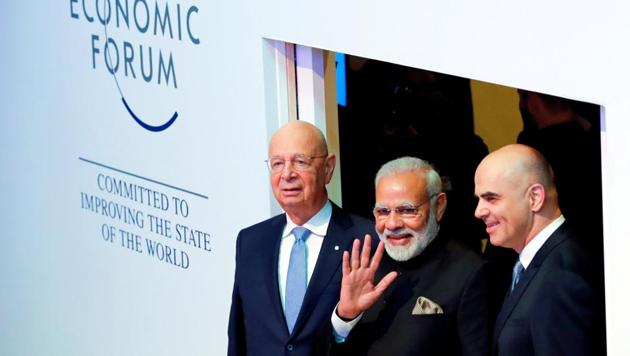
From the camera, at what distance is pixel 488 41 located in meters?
4.22

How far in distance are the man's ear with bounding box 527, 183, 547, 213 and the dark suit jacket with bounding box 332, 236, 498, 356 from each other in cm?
31

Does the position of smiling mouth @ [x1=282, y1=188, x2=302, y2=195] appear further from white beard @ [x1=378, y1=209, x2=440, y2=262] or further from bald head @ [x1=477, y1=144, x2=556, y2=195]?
bald head @ [x1=477, y1=144, x2=556, y2=195]

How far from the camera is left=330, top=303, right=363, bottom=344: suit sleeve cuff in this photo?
4488 mm

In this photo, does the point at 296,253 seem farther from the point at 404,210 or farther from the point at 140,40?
the point at 140,40

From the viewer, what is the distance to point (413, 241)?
4426mm

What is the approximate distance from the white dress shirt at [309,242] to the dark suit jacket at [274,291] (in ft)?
0.07

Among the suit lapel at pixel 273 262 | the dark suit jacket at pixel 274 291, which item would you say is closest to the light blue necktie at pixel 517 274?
the dark suit jacket at pixel 274 291

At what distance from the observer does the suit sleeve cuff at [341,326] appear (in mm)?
4488

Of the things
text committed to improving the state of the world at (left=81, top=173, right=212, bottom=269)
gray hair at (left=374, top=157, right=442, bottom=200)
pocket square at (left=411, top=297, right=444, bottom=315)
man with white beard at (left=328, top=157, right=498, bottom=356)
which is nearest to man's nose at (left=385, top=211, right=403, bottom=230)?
man with white beard at (left=328, top=157, right=498, bottom=356)

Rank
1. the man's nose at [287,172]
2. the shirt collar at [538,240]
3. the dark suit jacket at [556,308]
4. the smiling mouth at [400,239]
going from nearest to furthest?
the dark suit jacket at [556,308] < the shirt collar at [538,240] < the smiling mouth at [400,239] < the man's nose at [287,172]

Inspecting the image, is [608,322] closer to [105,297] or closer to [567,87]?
[567,87]

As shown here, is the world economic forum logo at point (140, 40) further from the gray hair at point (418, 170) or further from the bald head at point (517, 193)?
the bald head at point (517, 193)

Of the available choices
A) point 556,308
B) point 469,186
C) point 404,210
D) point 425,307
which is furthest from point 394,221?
point 469,186

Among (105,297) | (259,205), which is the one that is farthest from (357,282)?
(105,297)
